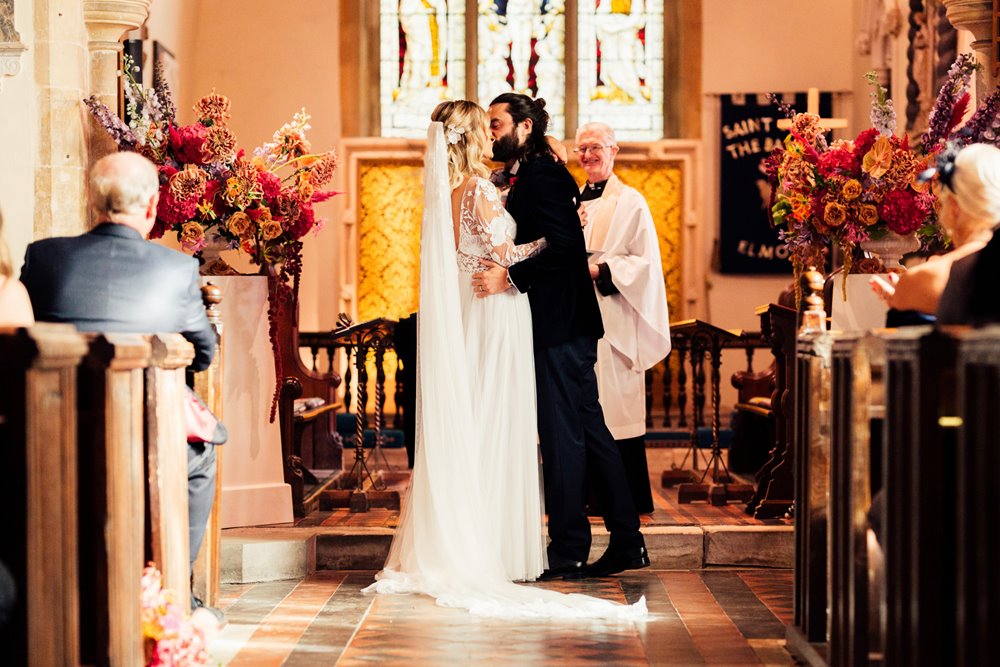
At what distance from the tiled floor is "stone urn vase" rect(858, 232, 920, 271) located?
1361 mm

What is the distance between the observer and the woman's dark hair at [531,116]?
5.02m

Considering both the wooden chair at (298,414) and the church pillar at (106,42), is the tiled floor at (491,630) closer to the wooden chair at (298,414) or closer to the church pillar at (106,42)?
the wooden chair at (298,414)

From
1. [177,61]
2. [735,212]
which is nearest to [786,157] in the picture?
[735,212]

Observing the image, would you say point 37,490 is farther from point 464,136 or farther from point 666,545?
point 666,545

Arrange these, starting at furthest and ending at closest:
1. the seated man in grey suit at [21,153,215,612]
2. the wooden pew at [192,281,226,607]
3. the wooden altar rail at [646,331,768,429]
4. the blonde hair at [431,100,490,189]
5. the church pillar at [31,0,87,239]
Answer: the wooden altar rail at [646,331,768,429]
the church pillar at [31,0,87,239]
the blonde hair at [431,100,490,189]
the wooden pew at [192,281,226,607]
the seated man in grey suit at [21,153,215,612]

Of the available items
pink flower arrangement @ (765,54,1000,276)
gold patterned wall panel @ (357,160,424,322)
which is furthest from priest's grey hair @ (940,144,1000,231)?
gold patterned wall panel @ (357,160,424,322)

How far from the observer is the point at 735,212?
11641 mm

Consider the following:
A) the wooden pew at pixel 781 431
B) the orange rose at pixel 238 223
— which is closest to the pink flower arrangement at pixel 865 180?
the wooden pew at pixel 781 431

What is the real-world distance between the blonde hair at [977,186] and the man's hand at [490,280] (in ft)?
6.32

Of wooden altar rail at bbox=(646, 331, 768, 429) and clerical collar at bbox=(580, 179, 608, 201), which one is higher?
clerical collar at bbox=(580, 179, 608, 201)

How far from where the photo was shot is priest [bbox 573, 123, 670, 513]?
19.9ft

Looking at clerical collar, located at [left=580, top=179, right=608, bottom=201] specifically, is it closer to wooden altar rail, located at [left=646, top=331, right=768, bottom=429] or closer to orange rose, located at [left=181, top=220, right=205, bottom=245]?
wooden altar rail, located at [left=646, top=331, right=768, bottom=429]

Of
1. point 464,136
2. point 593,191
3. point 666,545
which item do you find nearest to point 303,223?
point 464,136

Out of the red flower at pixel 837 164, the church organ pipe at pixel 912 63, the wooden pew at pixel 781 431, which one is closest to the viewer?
the red flower at pixel 837 164
